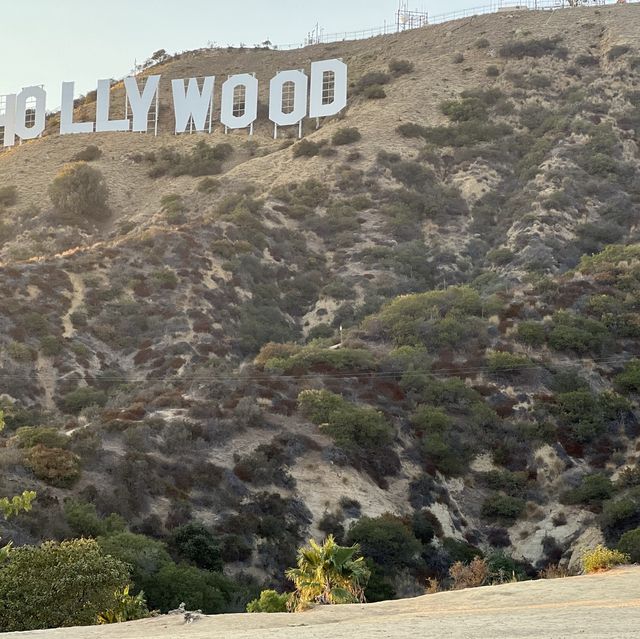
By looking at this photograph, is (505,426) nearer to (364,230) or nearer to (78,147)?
(364,230)

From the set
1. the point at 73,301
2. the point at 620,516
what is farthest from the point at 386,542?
the point at 73,301

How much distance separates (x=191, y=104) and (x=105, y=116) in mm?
7164

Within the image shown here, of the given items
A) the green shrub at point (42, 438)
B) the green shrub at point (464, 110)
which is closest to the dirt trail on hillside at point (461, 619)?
the green shrub at point (42, 438)

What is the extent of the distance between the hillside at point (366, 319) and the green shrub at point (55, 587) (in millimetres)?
4997

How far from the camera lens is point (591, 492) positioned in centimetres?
4050

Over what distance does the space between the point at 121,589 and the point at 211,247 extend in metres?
42.1

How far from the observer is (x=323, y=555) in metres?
25.2

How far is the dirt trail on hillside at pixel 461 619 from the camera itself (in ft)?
53.2

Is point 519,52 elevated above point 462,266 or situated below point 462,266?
above

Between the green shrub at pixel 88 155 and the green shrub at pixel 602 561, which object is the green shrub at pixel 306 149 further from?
the green shrub at pixel 602 561

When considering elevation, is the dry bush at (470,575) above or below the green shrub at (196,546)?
below

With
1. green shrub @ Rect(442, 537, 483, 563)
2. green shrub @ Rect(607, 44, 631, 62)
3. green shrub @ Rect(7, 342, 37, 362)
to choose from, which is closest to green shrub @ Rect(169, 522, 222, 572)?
green shrub @ Rect(442, 537, 483, 563)

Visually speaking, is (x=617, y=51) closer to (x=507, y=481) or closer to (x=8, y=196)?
(x=8, y=196)

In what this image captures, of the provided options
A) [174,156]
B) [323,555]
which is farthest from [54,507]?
[174,156]
